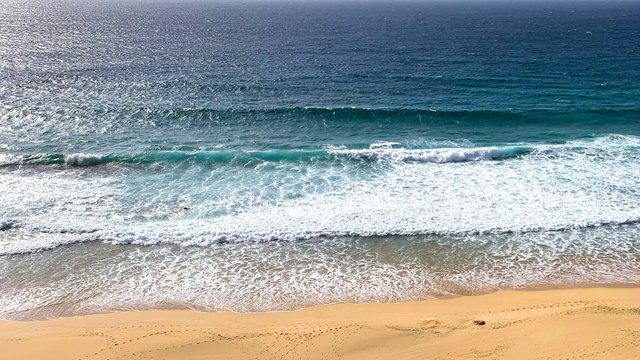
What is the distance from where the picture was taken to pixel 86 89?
1745 inches

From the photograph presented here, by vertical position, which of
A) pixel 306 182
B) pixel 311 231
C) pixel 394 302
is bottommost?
pixel 394 302

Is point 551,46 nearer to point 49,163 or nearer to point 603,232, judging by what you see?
point 603,232

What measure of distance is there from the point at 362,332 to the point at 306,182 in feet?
43.5

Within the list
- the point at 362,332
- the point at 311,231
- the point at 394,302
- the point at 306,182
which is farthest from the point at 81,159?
the point at 362,332

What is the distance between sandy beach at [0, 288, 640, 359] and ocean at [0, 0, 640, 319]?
1071 millimetres

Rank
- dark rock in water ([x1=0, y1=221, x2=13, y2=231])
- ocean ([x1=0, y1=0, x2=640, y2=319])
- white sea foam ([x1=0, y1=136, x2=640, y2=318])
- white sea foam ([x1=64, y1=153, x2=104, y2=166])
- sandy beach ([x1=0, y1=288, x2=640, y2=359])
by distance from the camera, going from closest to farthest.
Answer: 1. sandy beach ([x1=0, y1=288, x2=640, y2=359])
2. white sea foam ([x1=0, y1=136, x2=640, y2=318])
3. ocean ([x1=0, y1=0, x2=640, y2=319])
4. dark rock in water ([x1=0, y1=221, x2=13, y2=231])
5. white sea foam ([x1=64, y1=153, x2=104, y2=166])

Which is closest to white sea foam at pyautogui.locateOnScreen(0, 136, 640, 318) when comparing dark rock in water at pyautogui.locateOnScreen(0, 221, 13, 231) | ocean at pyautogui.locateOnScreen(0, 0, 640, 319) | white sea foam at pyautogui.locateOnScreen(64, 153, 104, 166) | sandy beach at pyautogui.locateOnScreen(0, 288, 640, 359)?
ocean at pyautogui.locateOnScreen(0, 0, 640, 319)

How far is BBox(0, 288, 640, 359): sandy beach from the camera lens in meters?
15.5

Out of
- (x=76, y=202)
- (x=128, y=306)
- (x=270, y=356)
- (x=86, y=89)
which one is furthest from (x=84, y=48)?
(x=270, y=356)

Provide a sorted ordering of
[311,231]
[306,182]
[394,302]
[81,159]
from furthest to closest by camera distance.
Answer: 1. [81,159]
2. [306,182]
3. [311,231]
4. [394,302]

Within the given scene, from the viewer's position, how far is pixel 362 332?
16.4 m

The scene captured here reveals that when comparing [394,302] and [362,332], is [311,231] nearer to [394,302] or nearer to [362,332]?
[394,302]

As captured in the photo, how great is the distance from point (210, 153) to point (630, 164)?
25.2 meters

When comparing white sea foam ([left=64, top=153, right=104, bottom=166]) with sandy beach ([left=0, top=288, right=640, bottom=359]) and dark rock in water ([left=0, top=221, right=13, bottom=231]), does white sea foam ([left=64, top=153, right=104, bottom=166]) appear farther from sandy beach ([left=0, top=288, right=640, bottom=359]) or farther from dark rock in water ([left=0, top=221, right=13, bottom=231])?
sandy beach ([left=0, top=288, right=640, bottom=359])
